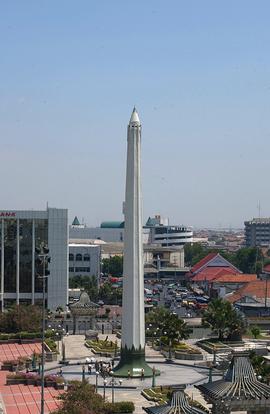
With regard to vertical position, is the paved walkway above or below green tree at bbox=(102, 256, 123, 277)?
below

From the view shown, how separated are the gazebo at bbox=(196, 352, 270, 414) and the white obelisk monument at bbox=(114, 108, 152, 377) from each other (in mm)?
19788

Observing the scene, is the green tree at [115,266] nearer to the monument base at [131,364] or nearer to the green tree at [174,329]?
the green tree at [174,329]

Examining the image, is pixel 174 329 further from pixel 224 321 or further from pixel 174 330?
pixel 224 321

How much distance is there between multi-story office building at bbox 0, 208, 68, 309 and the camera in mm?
109125

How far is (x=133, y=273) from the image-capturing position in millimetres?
60281

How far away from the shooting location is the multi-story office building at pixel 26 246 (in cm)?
10912

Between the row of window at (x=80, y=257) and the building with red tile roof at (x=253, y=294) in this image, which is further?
the row of window at (x=80, y=257)

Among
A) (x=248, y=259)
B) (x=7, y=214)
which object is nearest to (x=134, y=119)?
(x=7, y=214)

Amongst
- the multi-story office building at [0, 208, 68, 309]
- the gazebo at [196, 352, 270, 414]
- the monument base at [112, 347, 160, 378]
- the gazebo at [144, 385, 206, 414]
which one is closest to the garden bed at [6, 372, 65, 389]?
the monument base at [112, 347, 160, 378]

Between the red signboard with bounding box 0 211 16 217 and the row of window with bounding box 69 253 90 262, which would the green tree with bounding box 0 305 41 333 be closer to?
the red signboard with bounding box 0 211 16 217

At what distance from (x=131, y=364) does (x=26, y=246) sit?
5093cm

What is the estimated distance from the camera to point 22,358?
70.4 metres

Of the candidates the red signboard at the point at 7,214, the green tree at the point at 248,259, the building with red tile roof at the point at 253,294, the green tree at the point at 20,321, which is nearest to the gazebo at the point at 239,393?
the green tree at the point at 20,321

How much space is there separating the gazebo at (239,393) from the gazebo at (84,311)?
50242 millimetres
